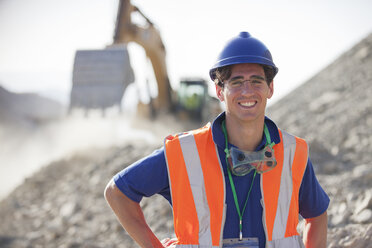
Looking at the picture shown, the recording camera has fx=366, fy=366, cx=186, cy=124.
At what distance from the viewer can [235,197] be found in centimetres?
177

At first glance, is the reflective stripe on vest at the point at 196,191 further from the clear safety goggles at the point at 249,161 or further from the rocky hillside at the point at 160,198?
the rocky hillside at the point at 160,198

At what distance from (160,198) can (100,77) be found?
11.7 feet

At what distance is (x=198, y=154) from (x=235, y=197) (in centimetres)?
28

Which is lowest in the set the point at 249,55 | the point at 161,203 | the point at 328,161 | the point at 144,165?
the point at 161,203

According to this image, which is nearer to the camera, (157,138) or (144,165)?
(144,165)

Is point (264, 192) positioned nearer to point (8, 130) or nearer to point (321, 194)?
point (321, 194)

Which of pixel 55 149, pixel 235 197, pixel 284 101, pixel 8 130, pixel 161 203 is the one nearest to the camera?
pixel 235 197

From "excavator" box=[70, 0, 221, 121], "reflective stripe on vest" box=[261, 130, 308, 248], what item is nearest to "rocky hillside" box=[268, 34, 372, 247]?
"reflective stripe on vest" box=[261, 130, 308, 248]

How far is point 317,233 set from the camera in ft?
6.52

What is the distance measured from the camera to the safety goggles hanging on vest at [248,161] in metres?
1.76

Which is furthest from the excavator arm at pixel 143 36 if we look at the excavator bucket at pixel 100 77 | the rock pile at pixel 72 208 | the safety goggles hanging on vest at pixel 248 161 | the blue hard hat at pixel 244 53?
the safety goggles hanging on vest at pixel 248 161

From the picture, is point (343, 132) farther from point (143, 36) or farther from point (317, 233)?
point (317, 233)

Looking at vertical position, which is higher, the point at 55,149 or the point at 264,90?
the point at 264,90

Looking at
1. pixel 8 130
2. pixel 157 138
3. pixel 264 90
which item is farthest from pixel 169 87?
pixel 264 90
